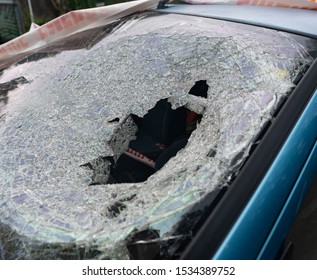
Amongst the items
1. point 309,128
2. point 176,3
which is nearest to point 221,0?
point 176,3

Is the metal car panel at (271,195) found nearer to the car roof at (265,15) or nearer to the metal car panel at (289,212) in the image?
the metal car panel at (289,212)

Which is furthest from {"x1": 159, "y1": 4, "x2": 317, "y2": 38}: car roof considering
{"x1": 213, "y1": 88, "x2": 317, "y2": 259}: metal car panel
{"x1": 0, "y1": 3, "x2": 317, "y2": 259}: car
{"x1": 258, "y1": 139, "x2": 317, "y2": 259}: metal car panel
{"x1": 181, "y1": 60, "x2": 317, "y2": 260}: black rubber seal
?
{"x1": 258, "y1": 139, "x2": 317, "y2": 259}: metal car panel

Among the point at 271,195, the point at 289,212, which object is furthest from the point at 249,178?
the point at 289,212

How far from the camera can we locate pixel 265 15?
1.86m

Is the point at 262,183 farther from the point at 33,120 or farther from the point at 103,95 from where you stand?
the point at 33,120

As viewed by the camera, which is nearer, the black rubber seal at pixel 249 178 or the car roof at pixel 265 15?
the black rubber seal at pixel 249 178

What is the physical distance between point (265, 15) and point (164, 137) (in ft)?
2.77

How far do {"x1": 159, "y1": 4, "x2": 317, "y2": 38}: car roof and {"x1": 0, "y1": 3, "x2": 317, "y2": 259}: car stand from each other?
11 mm

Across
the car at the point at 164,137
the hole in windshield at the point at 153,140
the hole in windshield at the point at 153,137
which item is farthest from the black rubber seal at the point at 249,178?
the hole in windshield at the point at 153,137

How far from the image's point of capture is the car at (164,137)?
111cm

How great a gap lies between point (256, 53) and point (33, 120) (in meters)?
1.07

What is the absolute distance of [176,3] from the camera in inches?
100

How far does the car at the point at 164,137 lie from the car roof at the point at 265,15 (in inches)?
0.4

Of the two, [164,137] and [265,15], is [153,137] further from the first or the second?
[265,15]
